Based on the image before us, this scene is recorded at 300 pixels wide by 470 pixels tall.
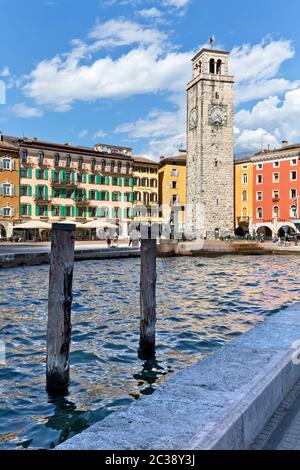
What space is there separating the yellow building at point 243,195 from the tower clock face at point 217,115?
23.6ft

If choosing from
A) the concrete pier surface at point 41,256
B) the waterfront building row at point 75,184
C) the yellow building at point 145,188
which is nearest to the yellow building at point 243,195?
the waterfront building row at point 75,184

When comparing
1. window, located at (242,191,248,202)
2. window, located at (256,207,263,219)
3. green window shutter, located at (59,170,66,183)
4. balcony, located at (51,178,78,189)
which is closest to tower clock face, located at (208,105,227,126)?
window, located at (242,191,248,202)

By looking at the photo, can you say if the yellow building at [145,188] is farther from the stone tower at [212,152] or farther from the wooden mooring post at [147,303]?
the wooden mooring post at [147,303]

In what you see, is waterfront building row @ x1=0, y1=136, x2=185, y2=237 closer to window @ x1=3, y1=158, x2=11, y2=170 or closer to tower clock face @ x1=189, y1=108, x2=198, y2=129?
window @ x1=3, y1=158, x2=11, y2=170

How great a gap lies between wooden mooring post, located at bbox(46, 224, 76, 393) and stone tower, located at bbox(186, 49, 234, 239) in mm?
49021

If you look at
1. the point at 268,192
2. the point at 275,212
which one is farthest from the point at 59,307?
the point at 268,192

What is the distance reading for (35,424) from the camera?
4.66 m

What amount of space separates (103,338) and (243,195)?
55.1 meters

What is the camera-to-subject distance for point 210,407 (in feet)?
10.3

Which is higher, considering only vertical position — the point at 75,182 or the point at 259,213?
the point at 75,182

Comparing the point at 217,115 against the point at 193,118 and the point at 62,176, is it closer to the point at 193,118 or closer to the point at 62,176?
the point at 193,118

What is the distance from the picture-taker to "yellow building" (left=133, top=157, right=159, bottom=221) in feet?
204
